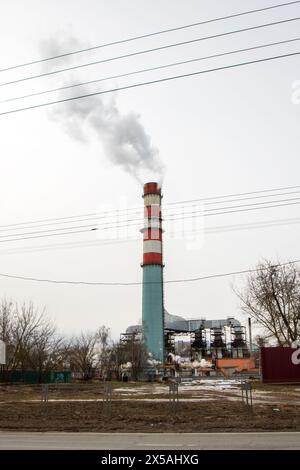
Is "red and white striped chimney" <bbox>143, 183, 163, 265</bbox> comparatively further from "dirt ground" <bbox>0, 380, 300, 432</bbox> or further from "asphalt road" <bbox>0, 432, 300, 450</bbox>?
"asphalt road" <bbox>0, 432, 300, 450</bbox>

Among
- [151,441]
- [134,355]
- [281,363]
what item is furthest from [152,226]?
[151,441]

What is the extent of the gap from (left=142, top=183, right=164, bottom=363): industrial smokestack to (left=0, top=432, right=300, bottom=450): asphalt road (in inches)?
2294

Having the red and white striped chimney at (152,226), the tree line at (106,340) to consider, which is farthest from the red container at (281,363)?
the red and white striped chimney at (152,226)

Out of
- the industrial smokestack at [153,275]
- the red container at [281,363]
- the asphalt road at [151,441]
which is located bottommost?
the asphalt road at [151,441]

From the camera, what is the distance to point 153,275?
235 ft

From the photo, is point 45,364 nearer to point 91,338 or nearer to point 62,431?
point 91,338

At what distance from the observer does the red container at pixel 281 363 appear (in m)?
40.1

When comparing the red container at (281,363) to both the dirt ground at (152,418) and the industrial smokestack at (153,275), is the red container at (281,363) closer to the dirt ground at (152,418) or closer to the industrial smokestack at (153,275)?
the dirt ground at (152,418)

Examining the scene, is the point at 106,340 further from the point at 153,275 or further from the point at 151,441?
the point at 151,441

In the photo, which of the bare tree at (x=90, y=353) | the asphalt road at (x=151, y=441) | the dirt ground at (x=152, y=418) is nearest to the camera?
the asphalt road at (x=151, y=441)

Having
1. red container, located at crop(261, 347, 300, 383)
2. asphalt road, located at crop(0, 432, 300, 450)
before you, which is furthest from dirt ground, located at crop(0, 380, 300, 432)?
red container, located at crop(261, 347, 300, 383)

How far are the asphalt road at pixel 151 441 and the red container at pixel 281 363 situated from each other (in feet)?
94.5

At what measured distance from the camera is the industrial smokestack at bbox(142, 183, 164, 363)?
236 ft

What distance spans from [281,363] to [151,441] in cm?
3134
